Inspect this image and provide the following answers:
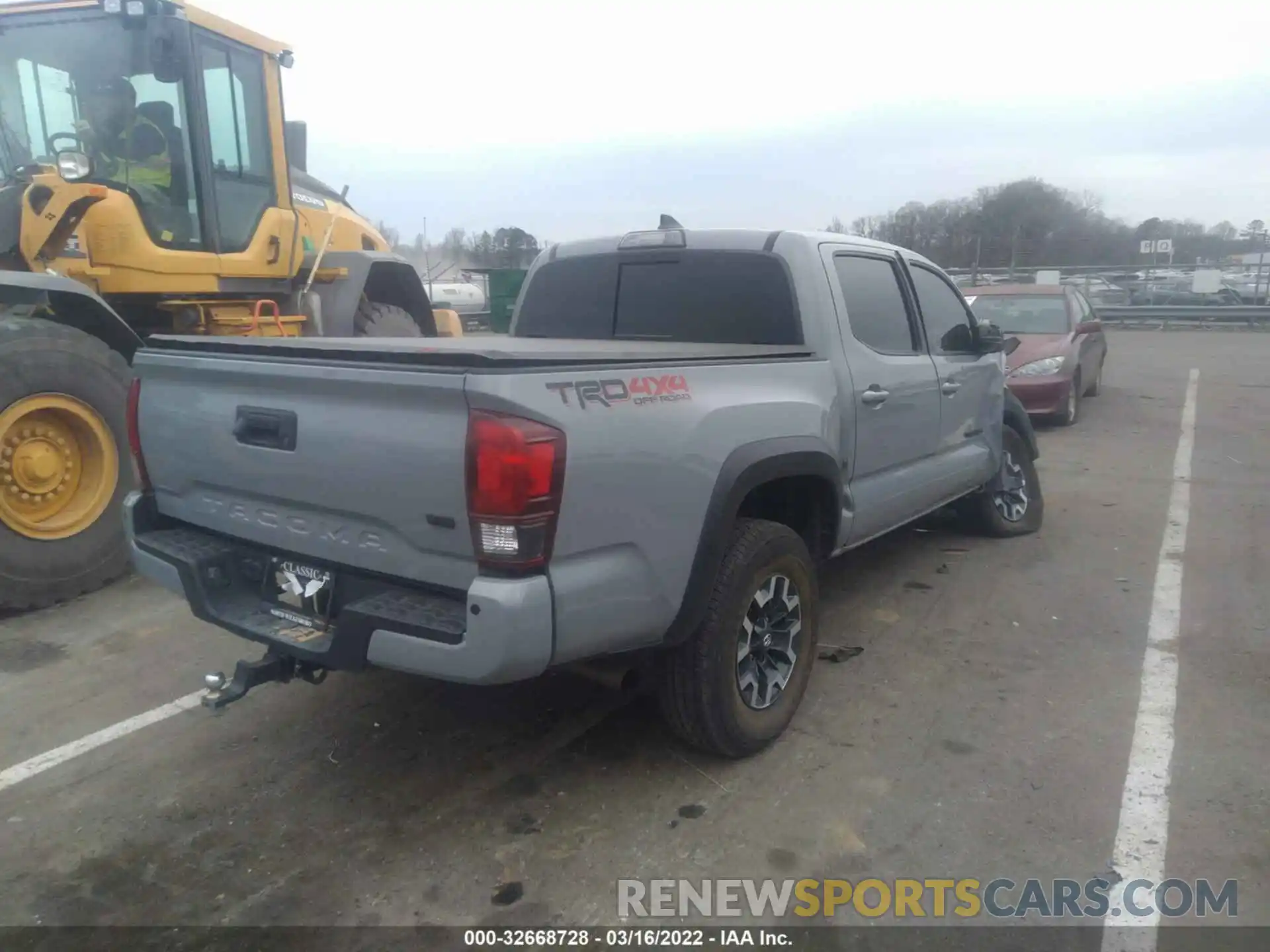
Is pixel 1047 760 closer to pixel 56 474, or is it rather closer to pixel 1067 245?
pixel 56 474

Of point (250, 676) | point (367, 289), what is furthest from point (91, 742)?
point (367, 289)

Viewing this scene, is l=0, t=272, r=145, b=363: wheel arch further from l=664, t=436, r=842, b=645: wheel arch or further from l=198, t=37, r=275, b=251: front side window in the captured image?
l=664, t=436, r=842, b=645: wheel arch

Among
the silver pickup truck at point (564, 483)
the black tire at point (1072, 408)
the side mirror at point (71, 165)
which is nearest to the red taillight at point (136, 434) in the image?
→ the silver pickup truck at point (564, 483)

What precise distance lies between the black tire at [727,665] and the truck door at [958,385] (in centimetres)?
200

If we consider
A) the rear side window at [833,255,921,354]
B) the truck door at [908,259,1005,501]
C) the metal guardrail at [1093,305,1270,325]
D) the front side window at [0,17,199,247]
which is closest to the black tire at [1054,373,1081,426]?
the truck door at [908,259,1005,501]

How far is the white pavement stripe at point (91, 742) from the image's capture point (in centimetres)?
358

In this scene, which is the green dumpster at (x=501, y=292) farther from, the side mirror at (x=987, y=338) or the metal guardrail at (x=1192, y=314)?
the metal guardrail at (x=1192, y=314)

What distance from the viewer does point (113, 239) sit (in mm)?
6168

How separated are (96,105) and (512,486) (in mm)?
5453

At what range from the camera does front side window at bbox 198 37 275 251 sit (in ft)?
22.1

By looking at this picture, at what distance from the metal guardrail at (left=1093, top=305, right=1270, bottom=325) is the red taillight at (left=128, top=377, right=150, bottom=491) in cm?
2431

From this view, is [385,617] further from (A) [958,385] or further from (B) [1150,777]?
(A) [958,385]

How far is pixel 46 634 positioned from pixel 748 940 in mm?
4052

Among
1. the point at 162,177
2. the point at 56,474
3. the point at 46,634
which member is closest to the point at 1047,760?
the point at 46,634
